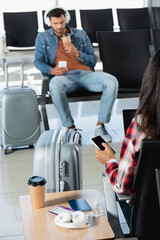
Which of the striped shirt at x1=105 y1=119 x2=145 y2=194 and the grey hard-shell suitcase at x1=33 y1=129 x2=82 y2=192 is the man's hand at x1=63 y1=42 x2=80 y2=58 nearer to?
the grey hard-shell suitcase at x1=33 y1=129 x2=82 y2=192

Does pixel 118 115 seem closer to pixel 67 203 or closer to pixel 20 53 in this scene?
Answer: pixel 20 53

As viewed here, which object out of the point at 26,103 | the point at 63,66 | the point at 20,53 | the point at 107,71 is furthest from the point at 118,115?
the point at 20,53

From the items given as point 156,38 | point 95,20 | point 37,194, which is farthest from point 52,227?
point 95,20

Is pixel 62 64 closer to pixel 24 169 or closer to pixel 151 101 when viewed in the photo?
pixel 24 169

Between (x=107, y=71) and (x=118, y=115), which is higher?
(x=107, y=71)

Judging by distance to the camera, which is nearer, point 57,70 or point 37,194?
point 37,194

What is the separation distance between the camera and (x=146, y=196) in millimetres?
1448

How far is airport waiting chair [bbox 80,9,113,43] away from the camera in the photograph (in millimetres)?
6156

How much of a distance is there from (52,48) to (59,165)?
2133mm

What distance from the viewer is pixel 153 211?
1461 mm

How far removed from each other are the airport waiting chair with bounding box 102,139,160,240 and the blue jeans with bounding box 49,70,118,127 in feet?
7.47

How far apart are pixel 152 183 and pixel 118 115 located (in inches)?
127

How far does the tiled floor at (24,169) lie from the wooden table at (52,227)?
749mm

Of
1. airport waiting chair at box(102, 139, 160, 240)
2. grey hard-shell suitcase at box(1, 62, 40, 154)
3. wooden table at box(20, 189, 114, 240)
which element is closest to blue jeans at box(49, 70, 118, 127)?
grey hard-shell suitcase at box(1, 62, 40, 154)
